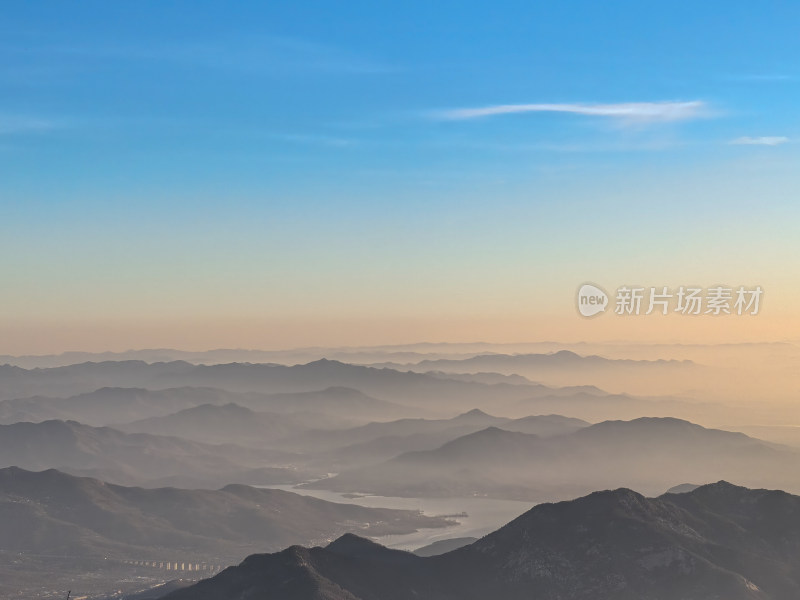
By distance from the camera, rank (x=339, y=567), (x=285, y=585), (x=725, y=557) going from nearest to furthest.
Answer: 1. (x=285, y=585)
2. (x=339, y=567)
3. (x=725, y=557)

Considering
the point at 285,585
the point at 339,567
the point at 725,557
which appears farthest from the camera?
the point at 725,557

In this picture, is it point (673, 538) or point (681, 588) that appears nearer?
point (681, 588)

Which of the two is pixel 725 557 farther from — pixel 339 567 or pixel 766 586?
pixel 339 567

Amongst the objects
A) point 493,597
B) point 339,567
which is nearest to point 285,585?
point 339,567

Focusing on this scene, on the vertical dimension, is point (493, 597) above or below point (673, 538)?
below

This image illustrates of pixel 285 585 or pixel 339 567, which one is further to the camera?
pixel 339 567

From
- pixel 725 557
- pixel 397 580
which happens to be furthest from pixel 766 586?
pixel 397 580

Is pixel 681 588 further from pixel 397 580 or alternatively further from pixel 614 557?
pixel 397 580
